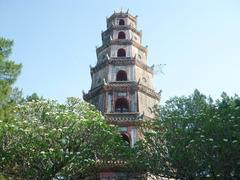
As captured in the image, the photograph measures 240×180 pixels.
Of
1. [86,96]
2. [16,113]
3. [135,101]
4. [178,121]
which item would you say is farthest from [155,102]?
[16,113]

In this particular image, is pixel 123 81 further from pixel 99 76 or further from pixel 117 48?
pixel 117 48

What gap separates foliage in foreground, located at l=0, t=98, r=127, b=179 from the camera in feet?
74.1

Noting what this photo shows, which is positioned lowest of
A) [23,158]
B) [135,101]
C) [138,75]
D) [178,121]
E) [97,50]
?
[23,158]

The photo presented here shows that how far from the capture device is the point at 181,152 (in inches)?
911

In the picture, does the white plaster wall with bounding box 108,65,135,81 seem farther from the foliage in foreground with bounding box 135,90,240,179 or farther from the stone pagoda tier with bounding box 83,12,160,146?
the foliage in foreground with bounding box 135,90,240,179

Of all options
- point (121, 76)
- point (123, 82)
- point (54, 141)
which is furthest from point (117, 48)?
point (54, 141)

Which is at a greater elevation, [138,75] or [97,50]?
[97,50]

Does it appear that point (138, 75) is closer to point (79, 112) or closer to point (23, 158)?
point (79, 112)

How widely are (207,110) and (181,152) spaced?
2.76 meters

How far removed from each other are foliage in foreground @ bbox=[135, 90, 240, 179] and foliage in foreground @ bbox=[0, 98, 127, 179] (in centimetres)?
223

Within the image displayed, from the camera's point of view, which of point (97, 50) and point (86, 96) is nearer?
point (86, 96)

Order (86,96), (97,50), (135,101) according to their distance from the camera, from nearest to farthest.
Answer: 1. (135,101)
2. (86,96)
3. (97,50)

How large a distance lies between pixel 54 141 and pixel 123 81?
9.95 meters

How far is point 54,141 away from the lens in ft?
75.6
